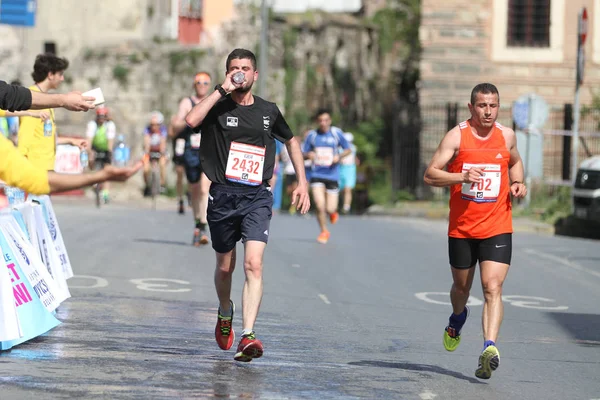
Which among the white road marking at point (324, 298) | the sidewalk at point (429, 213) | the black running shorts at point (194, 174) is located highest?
the black running shorts at point (194, 174)

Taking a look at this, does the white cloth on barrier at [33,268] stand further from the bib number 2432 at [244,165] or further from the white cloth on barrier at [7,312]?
the bib number 2432 at [244,165]

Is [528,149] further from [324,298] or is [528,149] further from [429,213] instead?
[324,298]

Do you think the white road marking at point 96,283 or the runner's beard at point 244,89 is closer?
the runner's beard at point 244,89

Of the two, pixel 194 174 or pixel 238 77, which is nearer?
pixel 238 77

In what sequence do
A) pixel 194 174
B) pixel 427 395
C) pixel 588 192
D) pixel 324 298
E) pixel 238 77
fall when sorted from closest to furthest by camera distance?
1. pixel 427 395
2. pixel 238 77
3. pixel 324 298
4. pixel 194 174
5. pixel 588 192

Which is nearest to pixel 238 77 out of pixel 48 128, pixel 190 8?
pixel 48 128

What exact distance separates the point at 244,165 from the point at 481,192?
5.11ft

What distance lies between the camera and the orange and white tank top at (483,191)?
836 centimetres

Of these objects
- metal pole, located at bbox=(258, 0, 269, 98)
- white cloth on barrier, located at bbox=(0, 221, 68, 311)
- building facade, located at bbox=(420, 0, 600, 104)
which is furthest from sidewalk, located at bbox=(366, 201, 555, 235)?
white cloth on barrier, located at bbox=(0, 221, 68, 311)

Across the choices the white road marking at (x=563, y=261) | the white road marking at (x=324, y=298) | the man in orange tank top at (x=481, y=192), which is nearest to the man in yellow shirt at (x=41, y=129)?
the white road marking at (x=324, y=298)

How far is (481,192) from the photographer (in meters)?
8.36

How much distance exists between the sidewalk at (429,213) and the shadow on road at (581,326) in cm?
1128

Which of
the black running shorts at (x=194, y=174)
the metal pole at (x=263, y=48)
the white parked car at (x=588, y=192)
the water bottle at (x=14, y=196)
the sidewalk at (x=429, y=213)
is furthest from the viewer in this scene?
the metal pole at (x=263, y=48)

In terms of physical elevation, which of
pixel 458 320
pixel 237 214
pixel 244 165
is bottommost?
pixel 458 320
